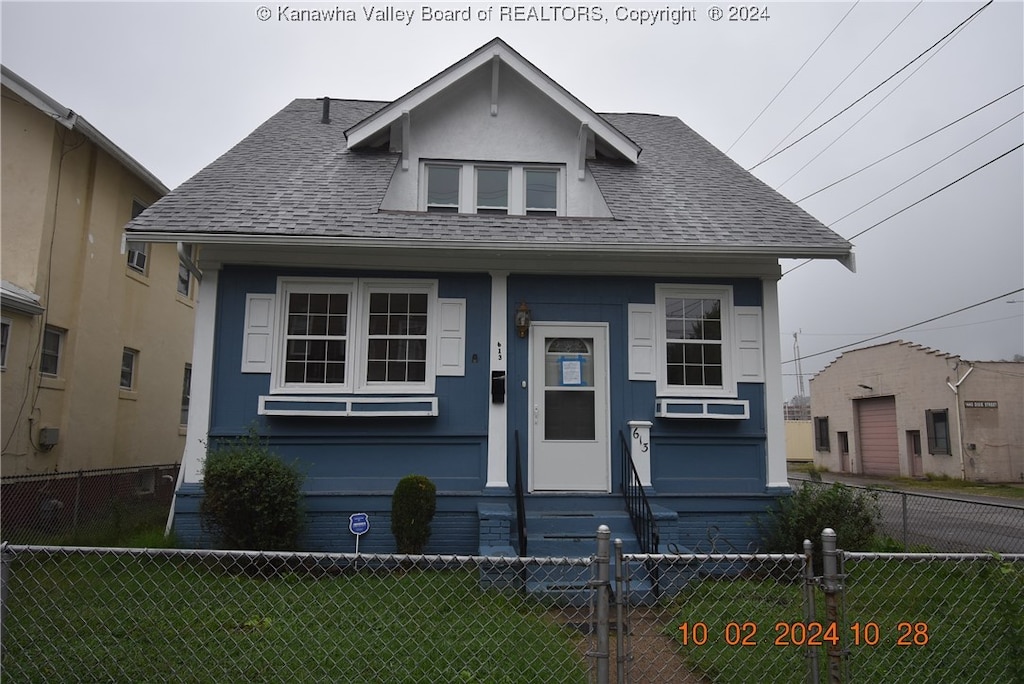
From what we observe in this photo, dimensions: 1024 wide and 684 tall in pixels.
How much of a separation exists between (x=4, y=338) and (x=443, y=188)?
6.89 meters

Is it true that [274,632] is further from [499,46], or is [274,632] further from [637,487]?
[499,46]

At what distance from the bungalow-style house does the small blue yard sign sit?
0.11m

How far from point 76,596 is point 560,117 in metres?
8.27

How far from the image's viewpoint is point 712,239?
859cm

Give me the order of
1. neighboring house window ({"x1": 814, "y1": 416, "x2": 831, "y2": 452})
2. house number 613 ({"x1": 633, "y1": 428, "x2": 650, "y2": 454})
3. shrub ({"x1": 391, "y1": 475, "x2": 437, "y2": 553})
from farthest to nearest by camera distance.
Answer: neighboring house window ({"x1": 814, "y1": 416, "x2": 831, "y2": 452}) < house number 613 ({"x1": 633, "y1": 428, "x2": 650, "y2": 454}) < shrub ({"x1": 391, "y1": 475, "x2": 437, "y2": 553})

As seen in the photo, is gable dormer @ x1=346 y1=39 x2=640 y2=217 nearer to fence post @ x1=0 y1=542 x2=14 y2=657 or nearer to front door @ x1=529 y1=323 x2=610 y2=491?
front door @ x1=529 y1=323 x2=610 y2=491

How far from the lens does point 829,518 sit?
25.1 feet

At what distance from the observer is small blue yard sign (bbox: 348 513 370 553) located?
8078 millimetres

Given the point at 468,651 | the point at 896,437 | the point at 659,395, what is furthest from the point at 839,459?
the point at 468,651

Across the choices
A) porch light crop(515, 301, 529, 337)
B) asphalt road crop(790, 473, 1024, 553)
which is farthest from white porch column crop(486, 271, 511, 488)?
asphalt road crop(790, 473, 1024, 553)

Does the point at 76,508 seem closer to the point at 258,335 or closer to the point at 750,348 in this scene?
the point at 258,335

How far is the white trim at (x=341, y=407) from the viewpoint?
835 centimetres

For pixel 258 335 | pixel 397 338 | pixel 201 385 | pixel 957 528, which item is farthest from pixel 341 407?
pixel 957 528

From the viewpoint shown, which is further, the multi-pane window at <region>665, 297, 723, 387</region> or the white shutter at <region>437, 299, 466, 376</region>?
the multi-pane window at <region>665, 297, 723, 387</region>
